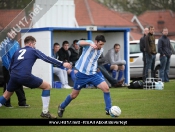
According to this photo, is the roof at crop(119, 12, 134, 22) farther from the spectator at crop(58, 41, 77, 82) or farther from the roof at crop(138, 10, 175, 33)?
the spectator at crop(58, 41, 77, 82)

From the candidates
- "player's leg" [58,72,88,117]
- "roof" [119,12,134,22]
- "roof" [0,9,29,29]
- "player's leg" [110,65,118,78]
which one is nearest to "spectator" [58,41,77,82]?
"player's leg" [110,65,118,78]

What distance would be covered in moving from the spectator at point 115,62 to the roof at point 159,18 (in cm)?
4960

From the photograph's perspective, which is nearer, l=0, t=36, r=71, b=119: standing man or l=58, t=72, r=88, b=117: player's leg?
l=0, t=36, r=71, b=119: standing man

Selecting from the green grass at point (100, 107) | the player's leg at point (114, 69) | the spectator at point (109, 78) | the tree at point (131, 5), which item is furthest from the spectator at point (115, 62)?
the tree at point (131, 5)

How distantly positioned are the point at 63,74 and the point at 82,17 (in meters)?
51.2

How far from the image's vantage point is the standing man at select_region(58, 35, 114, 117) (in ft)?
41.9

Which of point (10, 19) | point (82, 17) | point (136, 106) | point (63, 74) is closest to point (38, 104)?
point (136, 106)

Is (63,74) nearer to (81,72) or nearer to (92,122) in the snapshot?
(81,72)

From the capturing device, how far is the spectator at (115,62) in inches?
835

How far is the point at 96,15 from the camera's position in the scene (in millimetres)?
73125

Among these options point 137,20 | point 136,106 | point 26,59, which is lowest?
point 136,106

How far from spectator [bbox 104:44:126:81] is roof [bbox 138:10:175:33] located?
163 feet

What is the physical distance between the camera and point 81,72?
13023 millimetres

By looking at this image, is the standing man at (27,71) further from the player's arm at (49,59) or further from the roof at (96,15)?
the roof at (96,15)
